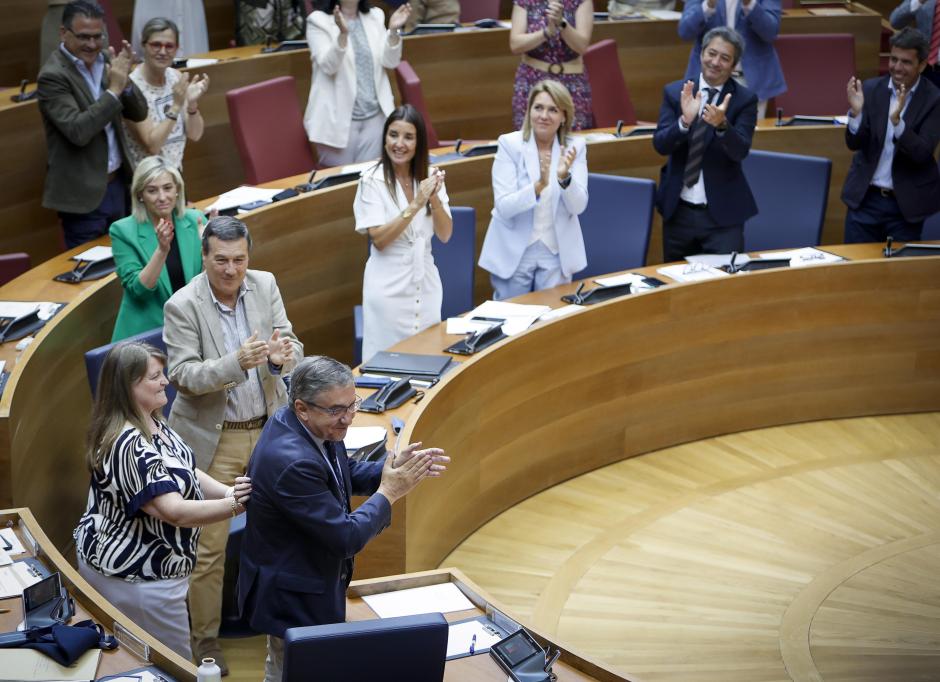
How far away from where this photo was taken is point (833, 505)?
17.5 feet

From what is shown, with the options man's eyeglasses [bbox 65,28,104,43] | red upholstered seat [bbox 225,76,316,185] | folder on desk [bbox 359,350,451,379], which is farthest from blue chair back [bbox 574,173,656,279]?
man's eyeglasses [bbox 65,28,104,43]

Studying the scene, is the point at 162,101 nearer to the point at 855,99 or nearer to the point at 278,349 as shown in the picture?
the point at 278,349

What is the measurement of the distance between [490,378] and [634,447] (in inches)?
43.9

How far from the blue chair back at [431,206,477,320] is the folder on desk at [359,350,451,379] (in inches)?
39.8

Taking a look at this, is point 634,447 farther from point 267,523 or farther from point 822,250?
point 267,523

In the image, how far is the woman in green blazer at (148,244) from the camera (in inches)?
183

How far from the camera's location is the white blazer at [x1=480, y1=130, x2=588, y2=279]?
18.2ft

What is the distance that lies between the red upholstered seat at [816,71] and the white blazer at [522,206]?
3302 millimetres

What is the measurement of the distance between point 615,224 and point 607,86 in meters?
2.18

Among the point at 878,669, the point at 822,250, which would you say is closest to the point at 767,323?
the point at 822,250

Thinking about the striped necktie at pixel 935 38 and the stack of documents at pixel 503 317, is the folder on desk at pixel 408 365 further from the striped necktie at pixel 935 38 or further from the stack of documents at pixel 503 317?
the striped necktie at pixel 935 38

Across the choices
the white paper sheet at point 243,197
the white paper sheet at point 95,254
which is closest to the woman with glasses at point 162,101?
the white paper sheet at point 243,197

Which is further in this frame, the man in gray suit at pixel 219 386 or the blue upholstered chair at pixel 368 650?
the man in gray suit at pixel 219 386

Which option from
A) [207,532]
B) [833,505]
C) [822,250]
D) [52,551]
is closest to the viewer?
[52,551]
